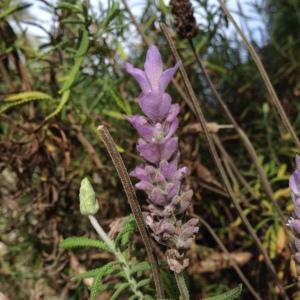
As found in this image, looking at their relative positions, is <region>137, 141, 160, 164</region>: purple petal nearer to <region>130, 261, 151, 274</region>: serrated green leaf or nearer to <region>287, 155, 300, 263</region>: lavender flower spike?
<region>287, 155, 300, 263</region>: lavender flower spike

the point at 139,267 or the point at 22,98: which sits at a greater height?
the point at 22,98

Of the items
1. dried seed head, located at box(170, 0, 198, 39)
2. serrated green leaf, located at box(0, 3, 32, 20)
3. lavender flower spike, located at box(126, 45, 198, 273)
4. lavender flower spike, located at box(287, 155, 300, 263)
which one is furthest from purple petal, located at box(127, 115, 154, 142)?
serrated green leaf, located at box(0, 3, 32, 20)

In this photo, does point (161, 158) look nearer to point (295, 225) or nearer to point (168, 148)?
point (168, 148)

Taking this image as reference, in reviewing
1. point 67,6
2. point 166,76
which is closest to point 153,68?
point 166,76

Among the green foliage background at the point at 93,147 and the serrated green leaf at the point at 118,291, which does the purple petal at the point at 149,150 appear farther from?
the green foliage background at the point at 93,147

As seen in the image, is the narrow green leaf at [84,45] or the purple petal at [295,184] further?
the narrow green leaf at [84,45]

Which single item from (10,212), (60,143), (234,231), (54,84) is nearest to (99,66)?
(54,84)

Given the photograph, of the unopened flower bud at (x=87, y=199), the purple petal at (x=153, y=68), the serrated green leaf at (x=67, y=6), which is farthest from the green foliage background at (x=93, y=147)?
the purple petal at (x=153, y=68)
